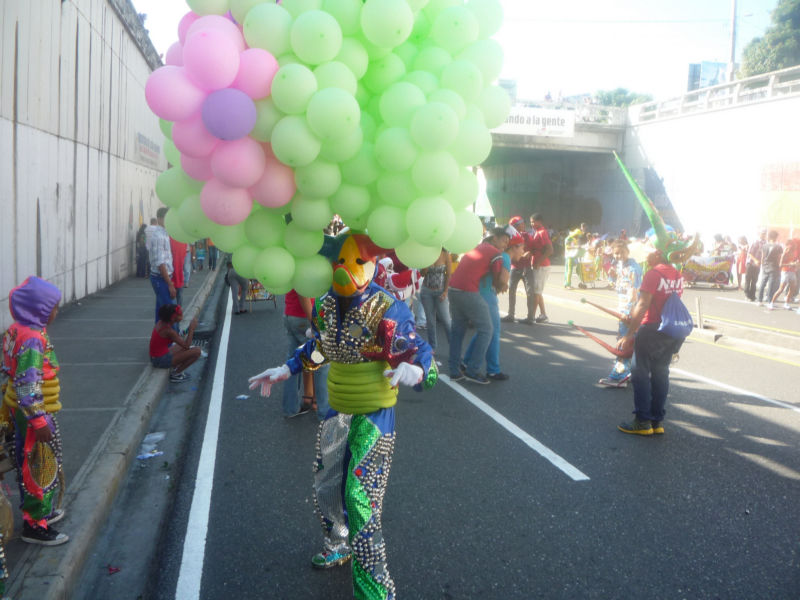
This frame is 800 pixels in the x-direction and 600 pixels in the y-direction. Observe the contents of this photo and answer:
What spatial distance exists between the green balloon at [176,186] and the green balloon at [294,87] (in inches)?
27.7

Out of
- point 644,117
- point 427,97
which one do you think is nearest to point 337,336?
point 427,97

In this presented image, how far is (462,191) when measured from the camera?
294cm

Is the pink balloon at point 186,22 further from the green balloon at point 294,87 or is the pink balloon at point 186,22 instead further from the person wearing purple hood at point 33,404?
the person wearing purple hood at point 33,404

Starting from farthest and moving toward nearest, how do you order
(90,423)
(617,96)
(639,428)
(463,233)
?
(617,96)
(639,428)
(90,423)
(463,233)

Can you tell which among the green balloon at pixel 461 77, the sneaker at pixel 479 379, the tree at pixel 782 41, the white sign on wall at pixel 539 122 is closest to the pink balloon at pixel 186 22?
the green balloon at pixel 461 77

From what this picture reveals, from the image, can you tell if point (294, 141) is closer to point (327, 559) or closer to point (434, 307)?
point (327, 559)

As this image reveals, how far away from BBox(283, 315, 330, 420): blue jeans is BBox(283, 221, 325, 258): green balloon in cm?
314

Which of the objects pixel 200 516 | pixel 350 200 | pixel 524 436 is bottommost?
pixel 200 516

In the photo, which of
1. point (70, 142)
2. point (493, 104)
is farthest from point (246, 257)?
point (70, 142)

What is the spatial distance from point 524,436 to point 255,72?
4.40 meters

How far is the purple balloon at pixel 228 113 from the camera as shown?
257cm

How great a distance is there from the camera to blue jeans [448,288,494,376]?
25.2 feet

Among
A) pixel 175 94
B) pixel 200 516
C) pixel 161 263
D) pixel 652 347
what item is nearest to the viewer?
pixel 175 94

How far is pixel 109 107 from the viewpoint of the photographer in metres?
16.1
